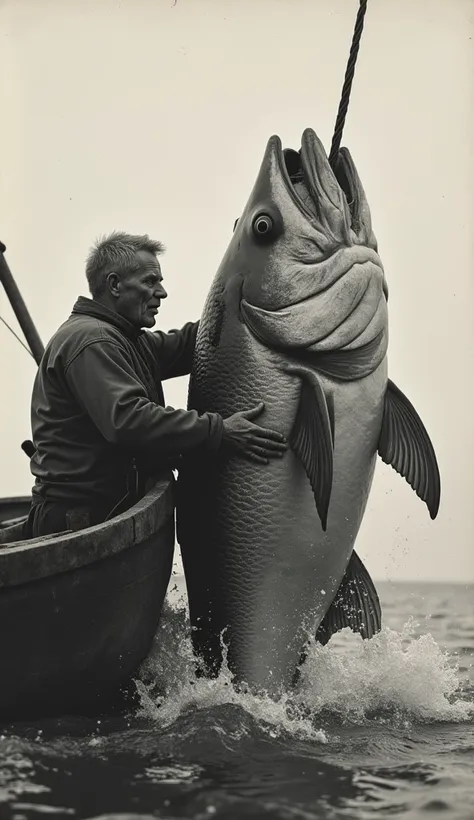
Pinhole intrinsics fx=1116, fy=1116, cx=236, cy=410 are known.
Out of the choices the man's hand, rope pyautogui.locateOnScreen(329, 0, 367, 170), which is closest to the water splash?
the man's hand

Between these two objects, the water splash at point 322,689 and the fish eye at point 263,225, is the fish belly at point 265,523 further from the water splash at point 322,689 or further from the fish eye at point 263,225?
the fish eye at point 263,225

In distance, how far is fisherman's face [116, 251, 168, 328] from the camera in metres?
4.84

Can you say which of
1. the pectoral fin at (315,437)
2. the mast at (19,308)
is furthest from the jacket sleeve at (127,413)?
the mast at (19,308)

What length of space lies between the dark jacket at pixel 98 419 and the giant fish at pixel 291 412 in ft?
0.89

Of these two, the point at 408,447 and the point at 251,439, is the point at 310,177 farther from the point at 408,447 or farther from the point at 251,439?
the point at 408,447

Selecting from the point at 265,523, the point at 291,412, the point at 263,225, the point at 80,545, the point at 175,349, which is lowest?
the point at 80,545

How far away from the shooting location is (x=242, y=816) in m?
3.31

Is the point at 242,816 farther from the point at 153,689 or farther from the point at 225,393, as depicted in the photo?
the point at 225,393

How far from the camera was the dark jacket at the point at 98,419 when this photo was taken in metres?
4.39

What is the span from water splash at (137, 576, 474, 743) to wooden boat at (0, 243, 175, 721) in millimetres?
194

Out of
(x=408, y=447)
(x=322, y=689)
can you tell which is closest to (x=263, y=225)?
(x=408, y=447)

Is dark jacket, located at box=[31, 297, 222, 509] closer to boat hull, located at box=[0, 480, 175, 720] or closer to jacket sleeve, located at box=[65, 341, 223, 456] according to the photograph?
jacket sleeve, located at box=[65, 341, 223, 456]

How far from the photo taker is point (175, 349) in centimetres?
531

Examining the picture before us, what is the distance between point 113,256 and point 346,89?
1.24m
